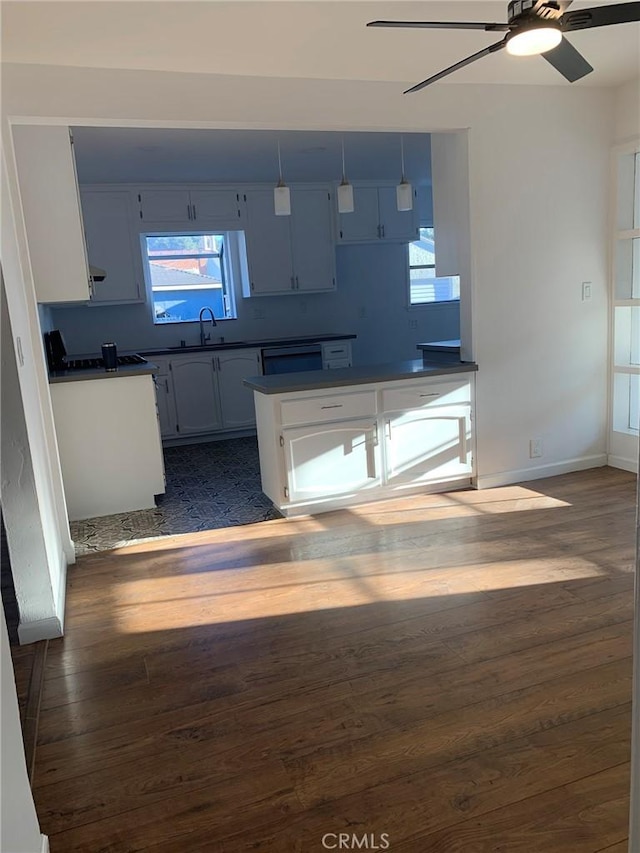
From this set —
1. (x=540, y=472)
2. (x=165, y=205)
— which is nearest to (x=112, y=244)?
(x=165, y=205)

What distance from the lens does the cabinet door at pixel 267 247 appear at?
21.1 ft

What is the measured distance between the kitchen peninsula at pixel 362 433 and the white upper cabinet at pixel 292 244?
2535 millimetres

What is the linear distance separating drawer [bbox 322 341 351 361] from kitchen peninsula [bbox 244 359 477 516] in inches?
85.7

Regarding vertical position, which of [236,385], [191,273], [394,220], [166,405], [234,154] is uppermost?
[234,154]

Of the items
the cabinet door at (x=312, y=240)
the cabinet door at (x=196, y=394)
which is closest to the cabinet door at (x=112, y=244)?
the cabinet door at (x=196, y=394)

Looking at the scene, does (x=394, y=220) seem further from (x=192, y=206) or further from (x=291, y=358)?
(x=192, y=206)

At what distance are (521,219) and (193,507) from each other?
9.46ft

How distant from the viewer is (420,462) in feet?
14.1

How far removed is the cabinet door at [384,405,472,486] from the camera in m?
4.20

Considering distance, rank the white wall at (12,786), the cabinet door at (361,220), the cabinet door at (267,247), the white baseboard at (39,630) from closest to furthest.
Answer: the white wall at (12,786), the white baseboard at (39,630), the cabinet door at (267,247), the cabinet door at (361,220)

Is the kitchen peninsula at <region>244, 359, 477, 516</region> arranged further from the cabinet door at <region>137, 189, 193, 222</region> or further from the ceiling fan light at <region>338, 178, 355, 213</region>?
the cabinet door at <region>137, 189, 193, 222</region>

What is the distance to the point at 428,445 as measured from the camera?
4281mm

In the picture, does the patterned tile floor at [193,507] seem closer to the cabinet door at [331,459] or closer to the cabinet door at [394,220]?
the cabinet door at [331,459]

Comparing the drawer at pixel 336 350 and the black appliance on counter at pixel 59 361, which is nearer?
the black appliance on counter at pixel 59 361
